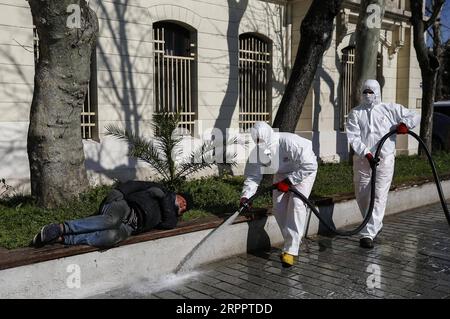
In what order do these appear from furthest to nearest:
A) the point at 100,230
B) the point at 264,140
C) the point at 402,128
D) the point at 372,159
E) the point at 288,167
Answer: the point at 402,128 < the point at 372,159 < the point at 288,167 < the point at 264,140 < the point at 100,230

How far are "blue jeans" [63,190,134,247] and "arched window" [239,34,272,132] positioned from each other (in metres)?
6.50

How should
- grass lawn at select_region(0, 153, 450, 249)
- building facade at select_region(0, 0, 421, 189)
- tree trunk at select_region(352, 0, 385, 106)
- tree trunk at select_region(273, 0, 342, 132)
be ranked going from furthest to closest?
tree trunk at select_region(352, 0, 385, 106) < building facade at select_region(0, 0, 421, 189) < tree trunk at select_region(273, 0, 342, 132) < grass lawn at select_region(0, 153, 450, 249)

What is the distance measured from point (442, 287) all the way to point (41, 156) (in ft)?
14.2

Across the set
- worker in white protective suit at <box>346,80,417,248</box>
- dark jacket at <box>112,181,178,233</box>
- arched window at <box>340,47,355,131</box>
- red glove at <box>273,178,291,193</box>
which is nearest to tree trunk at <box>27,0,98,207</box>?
dark jacket at <box>112,181,178,233</box>

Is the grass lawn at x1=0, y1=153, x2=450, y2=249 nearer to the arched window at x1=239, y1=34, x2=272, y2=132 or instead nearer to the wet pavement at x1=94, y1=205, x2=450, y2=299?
the wet pavement at x1=94, y1=205, x2=450, y2=299

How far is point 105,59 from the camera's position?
8.21 metres

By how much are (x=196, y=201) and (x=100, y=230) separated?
2123 millimetres

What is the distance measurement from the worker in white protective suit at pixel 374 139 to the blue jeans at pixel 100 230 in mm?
2938

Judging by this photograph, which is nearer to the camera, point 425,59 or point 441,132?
point 425,59

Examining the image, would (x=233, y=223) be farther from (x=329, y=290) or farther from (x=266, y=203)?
(x=329, y=290)

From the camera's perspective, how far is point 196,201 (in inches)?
249

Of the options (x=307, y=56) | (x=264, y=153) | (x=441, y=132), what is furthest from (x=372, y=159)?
(x=441, y=132)

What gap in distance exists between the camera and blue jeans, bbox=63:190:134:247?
14.0 ft

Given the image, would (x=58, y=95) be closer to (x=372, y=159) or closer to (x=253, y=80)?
(x=372, y=159)
